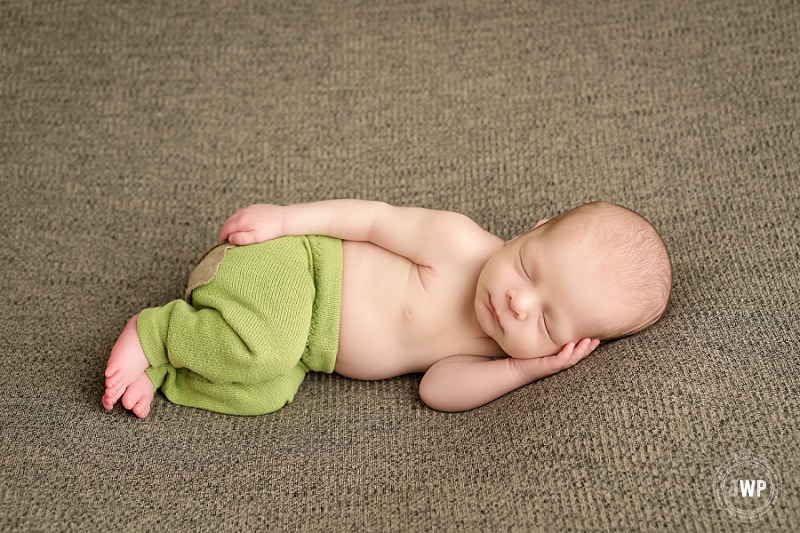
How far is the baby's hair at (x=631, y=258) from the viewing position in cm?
111

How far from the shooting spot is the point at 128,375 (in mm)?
1145

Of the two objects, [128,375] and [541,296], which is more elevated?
[541,296]

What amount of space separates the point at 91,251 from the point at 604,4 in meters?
1.39

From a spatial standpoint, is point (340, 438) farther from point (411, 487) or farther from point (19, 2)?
point (19, 2)

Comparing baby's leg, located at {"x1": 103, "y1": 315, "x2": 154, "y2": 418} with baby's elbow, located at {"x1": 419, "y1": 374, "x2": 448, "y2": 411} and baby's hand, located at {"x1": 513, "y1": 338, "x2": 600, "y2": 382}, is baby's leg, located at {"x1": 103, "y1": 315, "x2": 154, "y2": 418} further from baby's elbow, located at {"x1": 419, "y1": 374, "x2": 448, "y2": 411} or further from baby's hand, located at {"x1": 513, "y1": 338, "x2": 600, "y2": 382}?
baby's hand, located at {"x1": 513, "y1": 338, "x2": 600, "y2": 382}

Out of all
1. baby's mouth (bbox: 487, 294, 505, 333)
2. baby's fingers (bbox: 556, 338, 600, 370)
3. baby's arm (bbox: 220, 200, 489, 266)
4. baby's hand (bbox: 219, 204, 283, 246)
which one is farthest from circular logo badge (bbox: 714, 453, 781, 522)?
baby's hand (bbox: 219, 204, 283, 246)

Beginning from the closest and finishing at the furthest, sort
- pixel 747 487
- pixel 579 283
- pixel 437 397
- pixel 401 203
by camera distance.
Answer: pixel 747 487 → pixel 579 283 → pixel 437 397 → pixel 401 203

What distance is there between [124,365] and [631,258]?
A: 90cm

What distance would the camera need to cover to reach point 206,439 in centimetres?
115

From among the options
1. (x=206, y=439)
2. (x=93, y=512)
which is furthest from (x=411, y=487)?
(x=93, y=512)

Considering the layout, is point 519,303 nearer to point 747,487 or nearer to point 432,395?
point 432,395

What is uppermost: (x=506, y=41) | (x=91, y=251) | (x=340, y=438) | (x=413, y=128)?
(x=506, y=41)

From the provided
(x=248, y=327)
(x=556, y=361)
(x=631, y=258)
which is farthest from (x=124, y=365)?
(x=631, y=258)

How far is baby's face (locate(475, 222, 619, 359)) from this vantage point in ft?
3.62
